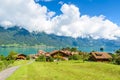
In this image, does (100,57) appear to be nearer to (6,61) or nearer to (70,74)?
(6,61)

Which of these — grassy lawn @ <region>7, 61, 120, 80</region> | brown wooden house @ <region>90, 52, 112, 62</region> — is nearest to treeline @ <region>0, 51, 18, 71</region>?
grassy lawn @ <region>7, 61, 120, 80</region>

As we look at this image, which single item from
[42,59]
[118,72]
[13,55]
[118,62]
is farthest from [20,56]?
[118,72]

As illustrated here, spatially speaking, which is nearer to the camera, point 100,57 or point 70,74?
point 70,74

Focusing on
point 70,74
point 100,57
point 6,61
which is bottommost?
point 70,74

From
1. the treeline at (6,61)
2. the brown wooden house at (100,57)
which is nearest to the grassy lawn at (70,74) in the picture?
the treeline at (6,61)

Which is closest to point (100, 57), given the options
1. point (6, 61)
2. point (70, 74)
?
point (6, 61)

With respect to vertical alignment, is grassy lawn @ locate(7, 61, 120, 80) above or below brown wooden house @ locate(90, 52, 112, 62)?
below

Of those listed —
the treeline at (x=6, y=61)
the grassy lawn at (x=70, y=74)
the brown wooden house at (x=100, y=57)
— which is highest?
the brown wooden house at (x=100, y=57)

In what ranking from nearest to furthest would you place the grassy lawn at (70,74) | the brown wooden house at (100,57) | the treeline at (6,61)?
the grassy lawn at (70,74)
the treeline at (6,61)
the brown wooden house at (100,57)

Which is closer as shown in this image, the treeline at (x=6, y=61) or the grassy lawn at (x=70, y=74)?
the grassy lawn at (x=70, y=74)

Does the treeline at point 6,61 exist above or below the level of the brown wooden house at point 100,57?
below

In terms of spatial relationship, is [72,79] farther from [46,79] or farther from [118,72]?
[118,72]

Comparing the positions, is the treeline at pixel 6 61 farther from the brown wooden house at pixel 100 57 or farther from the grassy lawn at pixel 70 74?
the brown wooden house at pixel 100 57

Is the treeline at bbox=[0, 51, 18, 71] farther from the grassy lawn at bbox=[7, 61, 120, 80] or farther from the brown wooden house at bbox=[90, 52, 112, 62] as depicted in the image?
the brown wooden house at bbox=[90, 52, 112, 62]
